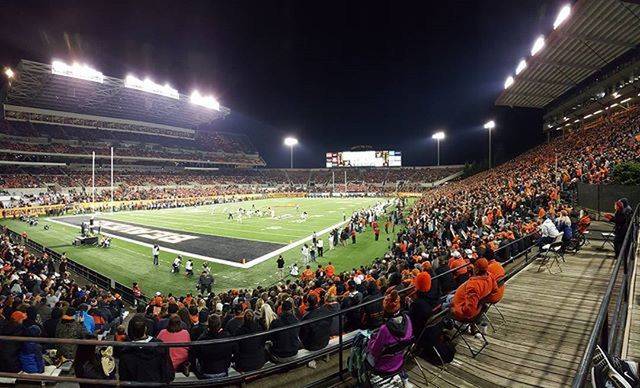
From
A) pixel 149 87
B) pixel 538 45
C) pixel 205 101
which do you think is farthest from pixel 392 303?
pixel 205 101

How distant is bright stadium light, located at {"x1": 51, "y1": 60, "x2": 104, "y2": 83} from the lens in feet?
153

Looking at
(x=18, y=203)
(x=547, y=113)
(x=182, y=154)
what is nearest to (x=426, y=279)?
(x=547, y=113)

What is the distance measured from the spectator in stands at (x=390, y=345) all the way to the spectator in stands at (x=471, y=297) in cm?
118

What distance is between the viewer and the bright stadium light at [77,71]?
46.6 m

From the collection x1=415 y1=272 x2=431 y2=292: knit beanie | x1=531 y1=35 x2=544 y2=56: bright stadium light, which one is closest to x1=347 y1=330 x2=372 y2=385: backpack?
x1=415 y1=272 x2=431 y2=292: knit beanie

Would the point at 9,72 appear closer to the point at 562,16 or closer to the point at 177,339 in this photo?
the point at 177,339

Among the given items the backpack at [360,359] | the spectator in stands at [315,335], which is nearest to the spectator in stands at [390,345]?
the backpack at [360,359]

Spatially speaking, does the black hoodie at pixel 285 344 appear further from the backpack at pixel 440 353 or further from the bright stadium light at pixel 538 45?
the bright stadium light at pixel 538 45

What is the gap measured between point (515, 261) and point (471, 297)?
7.18 m

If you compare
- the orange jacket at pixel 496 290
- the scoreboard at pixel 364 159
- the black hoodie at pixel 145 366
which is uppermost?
the scoreboard at pixel 364 159

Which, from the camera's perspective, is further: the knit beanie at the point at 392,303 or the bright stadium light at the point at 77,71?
the bright stadium light at the point at 77,71

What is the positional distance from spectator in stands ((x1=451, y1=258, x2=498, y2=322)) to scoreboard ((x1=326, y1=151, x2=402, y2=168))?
87.7 meters

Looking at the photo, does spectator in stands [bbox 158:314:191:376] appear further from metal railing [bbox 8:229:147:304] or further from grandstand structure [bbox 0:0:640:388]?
metal railing [bbox 8:229:147:304]

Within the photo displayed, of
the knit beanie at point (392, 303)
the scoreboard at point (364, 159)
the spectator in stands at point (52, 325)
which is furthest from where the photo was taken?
the scoreboard at point (364, 159)
